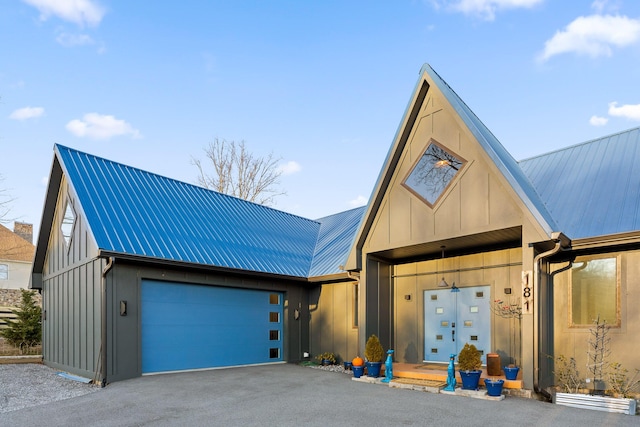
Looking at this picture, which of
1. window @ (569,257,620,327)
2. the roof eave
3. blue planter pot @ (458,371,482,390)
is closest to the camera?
blue planter pot @ (458,371,482,390)

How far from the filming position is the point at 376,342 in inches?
389

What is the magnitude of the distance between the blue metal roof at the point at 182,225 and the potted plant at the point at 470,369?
17.6 feet

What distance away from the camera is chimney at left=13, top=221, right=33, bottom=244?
1245 inches

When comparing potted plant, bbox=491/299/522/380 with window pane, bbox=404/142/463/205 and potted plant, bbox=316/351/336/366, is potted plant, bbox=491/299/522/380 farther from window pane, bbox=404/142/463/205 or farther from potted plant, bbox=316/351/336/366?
potted plant, bbox=316/351/336/366

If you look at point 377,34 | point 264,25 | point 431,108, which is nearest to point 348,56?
point 377,34

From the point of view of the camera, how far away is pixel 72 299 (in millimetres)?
11273

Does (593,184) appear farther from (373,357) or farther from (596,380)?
(373,357)

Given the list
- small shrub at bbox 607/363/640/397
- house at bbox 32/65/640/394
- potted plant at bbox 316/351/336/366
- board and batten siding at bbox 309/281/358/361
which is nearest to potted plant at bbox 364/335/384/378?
house at bbox 32/65/640/394

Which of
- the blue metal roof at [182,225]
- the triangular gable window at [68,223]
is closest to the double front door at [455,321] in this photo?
the blue metal roof at [182,225]

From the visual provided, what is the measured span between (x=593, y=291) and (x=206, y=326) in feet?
29.6

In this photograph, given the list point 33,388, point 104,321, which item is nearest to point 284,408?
point 104,321

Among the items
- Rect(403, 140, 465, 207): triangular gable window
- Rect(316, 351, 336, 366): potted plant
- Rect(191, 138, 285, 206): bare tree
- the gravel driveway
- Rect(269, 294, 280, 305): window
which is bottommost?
Rect(316, 351, 336, 366): potted plant

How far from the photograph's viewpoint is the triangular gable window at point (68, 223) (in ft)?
37.2

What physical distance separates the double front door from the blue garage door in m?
4.62
